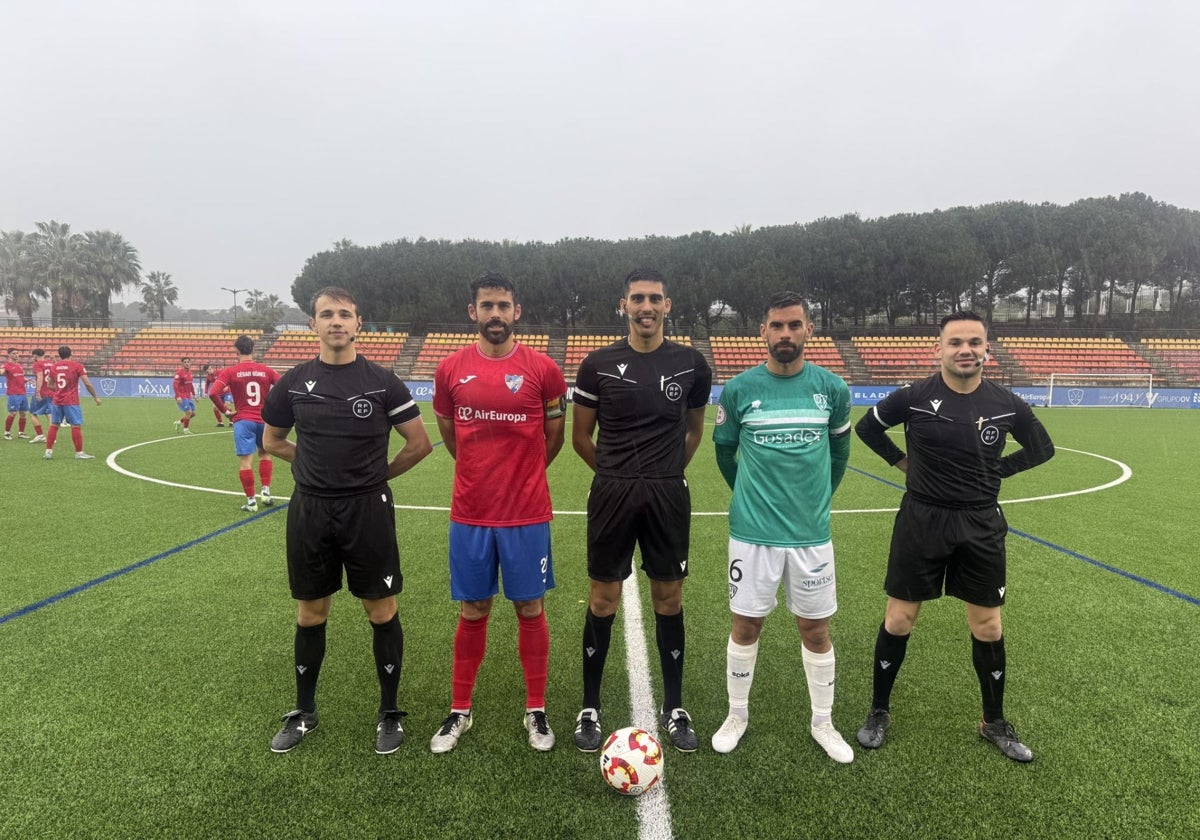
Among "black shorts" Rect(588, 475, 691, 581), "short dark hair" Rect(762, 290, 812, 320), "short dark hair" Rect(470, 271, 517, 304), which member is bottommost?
"black shorts" Rect(588, 475, 691, 581)

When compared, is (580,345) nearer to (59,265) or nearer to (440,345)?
(440,345)

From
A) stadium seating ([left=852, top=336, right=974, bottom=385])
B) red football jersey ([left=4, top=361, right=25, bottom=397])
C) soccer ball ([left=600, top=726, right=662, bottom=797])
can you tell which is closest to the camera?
soccer ball ([left=600, top=726, right=662, bottom=797])

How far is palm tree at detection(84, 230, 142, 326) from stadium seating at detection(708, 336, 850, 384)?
5207cm

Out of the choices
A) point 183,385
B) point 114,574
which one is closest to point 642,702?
point 114,574

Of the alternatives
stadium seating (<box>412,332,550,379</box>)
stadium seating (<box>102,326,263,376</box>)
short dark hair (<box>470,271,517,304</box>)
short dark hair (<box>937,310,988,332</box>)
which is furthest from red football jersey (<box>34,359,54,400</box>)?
stadium seating (<box>102,326,263,376</box>)

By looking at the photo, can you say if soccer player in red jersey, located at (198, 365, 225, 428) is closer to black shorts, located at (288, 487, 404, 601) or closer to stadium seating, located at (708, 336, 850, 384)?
black shorts, located at (288, 487, 404, 601)

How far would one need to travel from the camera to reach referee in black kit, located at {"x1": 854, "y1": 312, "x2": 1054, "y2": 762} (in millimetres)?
3203

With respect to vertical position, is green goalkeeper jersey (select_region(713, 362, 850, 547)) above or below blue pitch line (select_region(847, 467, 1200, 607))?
above

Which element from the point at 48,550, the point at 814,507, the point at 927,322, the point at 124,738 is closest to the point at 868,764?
the point at 814,507

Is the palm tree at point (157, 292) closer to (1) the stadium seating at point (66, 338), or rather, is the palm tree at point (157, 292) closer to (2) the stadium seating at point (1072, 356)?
(1) the stadium seating at point (66, 338)

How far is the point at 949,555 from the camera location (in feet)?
10.6

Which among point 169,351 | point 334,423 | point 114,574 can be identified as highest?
point 169,351

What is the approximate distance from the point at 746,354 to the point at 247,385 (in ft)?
123

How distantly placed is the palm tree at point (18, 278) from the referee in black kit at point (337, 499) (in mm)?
65611
